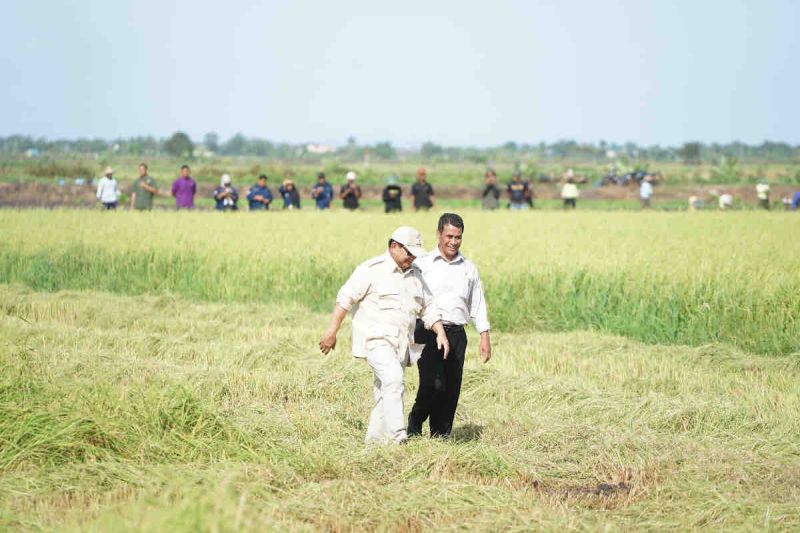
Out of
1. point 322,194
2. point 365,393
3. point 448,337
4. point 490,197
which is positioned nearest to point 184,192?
point 322,194

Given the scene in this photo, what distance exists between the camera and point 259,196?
29.9 meters

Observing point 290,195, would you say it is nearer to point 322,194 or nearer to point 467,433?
point 322,194

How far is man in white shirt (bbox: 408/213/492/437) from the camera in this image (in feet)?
26.5

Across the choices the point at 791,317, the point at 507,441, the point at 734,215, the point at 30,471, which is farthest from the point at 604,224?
the point at 30,471

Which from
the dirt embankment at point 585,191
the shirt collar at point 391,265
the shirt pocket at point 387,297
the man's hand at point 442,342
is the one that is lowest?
the dirt embankment at point 585,191

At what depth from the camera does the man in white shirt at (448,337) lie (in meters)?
8.06

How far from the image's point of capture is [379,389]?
26.0 feet

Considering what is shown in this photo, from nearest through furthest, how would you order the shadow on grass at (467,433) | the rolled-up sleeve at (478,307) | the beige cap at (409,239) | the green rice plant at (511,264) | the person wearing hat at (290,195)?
the beige cap at (409,239), the rolled-up sleeve at (478,307), the shadow on grass at (467,433), the green rice plant at (511,264), the person wearing hat at (290,195)

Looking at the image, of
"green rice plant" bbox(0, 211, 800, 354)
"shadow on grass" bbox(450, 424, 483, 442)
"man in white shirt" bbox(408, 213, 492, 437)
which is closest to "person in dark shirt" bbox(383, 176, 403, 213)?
"green rice plant" bbox(0, 211, 800, 354)

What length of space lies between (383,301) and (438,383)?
0.71 metres

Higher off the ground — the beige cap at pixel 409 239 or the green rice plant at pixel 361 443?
the beige cap at pixel 409 239

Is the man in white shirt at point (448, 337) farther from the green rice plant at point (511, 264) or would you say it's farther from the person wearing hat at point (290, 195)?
the person wearing hat at point (290, 195)

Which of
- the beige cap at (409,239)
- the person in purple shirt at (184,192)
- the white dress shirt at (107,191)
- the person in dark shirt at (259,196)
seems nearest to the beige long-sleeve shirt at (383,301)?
the beige cap at (409,239)

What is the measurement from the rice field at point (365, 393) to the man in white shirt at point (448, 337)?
0.41 m
